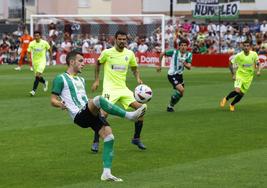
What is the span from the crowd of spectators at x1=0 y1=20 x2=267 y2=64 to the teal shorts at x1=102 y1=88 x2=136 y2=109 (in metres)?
35.1

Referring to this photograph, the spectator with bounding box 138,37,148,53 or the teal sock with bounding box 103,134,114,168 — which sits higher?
the teal sock with bounding box 103,134,114,168

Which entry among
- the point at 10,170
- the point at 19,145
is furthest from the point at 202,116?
the point at 10,170

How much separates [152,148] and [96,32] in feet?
133

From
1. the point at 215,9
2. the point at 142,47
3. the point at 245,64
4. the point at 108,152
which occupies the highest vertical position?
the point at 215,9

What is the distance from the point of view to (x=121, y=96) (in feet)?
52.1

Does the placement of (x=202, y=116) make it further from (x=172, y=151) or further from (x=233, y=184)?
(x=233, y=184)

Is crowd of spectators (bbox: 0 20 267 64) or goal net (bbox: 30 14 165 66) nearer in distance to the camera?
crowd of spectators (bbox: 0 20 267 64)

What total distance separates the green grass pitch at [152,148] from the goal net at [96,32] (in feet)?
87.3

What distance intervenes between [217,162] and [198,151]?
4.42 ft

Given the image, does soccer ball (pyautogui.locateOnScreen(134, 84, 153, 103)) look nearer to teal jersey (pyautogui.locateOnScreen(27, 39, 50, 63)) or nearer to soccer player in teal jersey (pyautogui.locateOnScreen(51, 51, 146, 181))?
soccer player in teal jersey (pyautogui.locateOnScreen(51, 51, 146, 181))

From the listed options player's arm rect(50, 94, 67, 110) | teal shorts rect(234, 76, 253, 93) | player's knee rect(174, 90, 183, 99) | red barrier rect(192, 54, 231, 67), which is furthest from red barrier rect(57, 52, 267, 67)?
player's arm rect(50, 94, 67, 110)

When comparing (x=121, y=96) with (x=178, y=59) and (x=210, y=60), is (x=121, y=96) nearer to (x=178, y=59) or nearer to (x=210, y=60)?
(x=178, y=59)

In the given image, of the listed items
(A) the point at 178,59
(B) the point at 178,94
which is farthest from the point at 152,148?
(A) the point at 178,59

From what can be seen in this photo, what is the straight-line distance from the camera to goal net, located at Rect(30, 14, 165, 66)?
52406 millimetres
